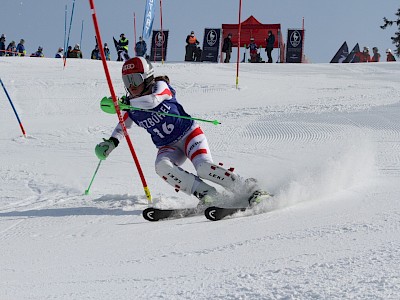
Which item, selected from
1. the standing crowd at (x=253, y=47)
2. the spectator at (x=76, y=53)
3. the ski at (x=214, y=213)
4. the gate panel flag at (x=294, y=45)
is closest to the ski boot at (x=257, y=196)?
the ski at (x=214, y=213)

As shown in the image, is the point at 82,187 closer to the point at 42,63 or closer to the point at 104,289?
the point at 104,289

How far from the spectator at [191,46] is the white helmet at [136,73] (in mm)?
20566

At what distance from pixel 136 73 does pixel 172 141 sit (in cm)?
65

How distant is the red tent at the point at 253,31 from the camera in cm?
2739

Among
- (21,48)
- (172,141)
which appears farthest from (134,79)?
(21,48)

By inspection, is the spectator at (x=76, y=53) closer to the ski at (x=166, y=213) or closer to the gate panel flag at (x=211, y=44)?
the gate panel flag at (x=211, y=44)

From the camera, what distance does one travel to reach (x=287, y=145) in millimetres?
9242

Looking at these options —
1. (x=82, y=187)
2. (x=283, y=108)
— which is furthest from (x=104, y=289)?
(x=283, y=108)

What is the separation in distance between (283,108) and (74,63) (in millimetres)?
10974

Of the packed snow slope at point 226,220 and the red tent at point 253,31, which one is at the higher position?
the red tent at point 253,31

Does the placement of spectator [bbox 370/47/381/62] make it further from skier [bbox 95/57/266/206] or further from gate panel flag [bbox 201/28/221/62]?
skier [bbox 95/57/266/206]

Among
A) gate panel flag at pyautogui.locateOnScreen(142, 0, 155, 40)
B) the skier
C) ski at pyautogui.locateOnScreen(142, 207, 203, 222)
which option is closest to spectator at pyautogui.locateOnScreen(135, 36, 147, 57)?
gate panel flag at pyautogui.locateOnScreen(142, 0, 155, 40)

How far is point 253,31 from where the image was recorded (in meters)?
27.7

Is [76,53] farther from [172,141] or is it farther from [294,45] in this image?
[172,141]
